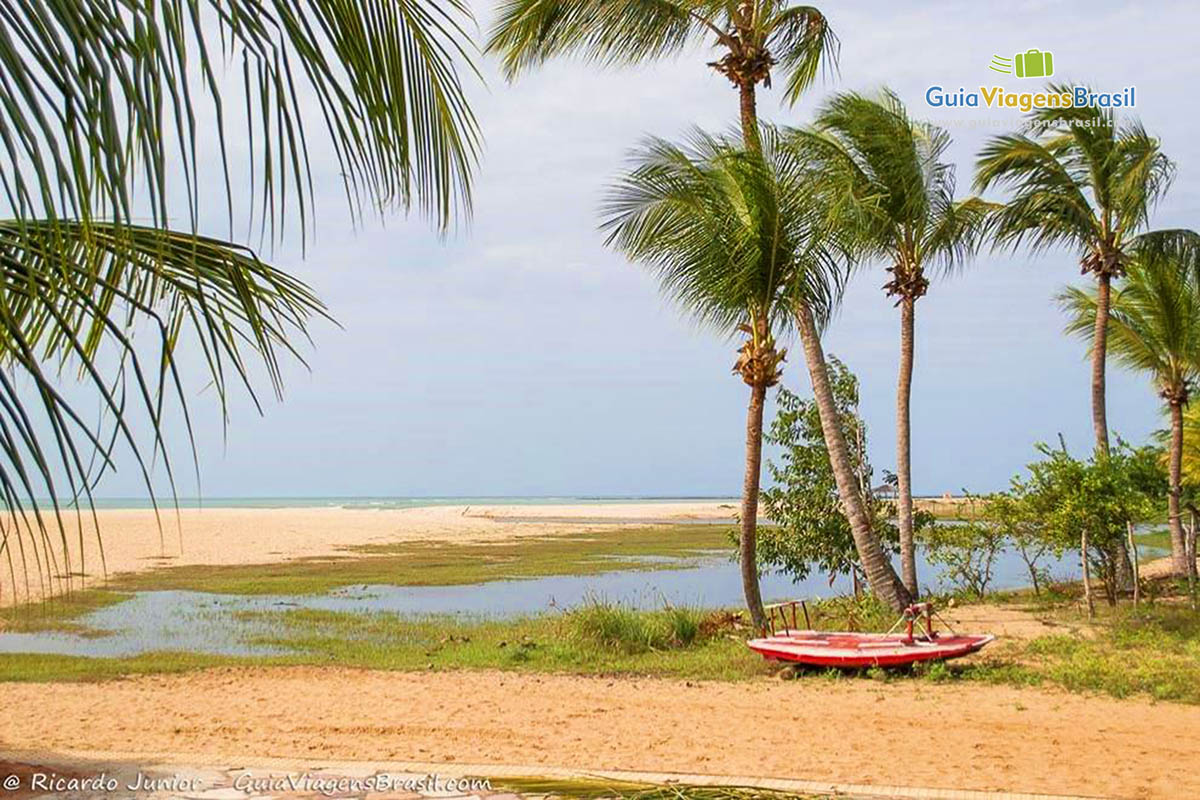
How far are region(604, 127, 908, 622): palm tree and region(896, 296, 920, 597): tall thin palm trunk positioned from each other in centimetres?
213

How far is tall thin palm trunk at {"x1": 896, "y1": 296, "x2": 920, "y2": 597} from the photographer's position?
1516 cm

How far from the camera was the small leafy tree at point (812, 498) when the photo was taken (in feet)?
54.8

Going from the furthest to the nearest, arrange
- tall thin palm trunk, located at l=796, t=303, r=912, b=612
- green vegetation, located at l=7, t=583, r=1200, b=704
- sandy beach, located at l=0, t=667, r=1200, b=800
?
tall thin palm trunk, located at l=796, t=303, r=912, b=612, green vegetation, located at l=7, t=583, r=1200, b=704, sandy beach, located at l=0, t=667, r=1200, b=800

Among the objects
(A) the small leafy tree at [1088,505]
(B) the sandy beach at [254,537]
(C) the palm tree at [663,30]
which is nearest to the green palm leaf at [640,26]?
(C) the palm tree at [663,30]

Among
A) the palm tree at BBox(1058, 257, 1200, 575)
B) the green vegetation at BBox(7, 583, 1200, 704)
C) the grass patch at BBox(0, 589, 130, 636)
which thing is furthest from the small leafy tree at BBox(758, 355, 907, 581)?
the grass patch at BBox(0, 589, 130, 636)

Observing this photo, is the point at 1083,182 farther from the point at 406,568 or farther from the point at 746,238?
the point at 406,568

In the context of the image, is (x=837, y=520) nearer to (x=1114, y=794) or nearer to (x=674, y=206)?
(x=674, y=206)

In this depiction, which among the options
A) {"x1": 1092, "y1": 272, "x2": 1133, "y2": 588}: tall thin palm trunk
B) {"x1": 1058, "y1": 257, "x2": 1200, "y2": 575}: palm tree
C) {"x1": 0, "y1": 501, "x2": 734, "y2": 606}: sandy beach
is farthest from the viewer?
{"x1": 0, "y1": 501, "x2": 734, "y2": 606}: sandy beach

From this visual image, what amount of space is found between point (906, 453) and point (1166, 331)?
6788mm

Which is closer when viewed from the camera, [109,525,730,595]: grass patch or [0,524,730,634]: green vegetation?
[0,524,730,634]: green vegetation

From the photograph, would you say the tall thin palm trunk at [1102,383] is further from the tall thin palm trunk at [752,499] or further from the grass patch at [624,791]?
the grass patch at [624,791]

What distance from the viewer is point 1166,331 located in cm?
1923

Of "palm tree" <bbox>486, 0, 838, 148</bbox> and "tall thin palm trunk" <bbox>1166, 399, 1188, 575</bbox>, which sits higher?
"palm tree" <bbox>486, 0, 838, 148</bbox>

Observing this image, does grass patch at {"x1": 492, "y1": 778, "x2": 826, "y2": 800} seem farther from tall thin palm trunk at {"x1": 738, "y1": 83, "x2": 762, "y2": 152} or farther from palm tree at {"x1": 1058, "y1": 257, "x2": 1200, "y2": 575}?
palm tree at {"x1": 1058, "y1": 257, "x2": 1200, "y2": 575}
